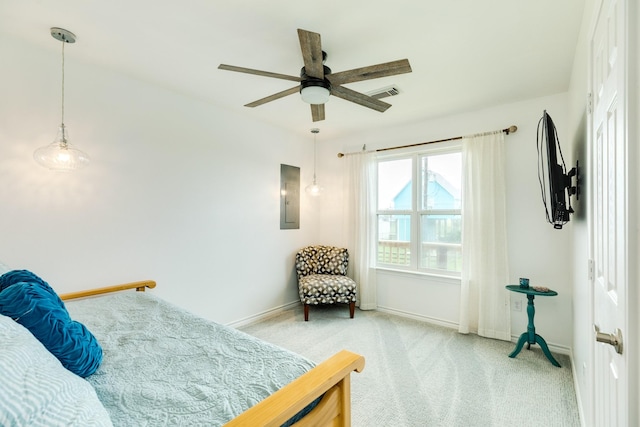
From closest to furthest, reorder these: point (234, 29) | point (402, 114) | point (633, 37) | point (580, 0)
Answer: point (633, 37)
point (580, 0)
point (234, 29)
point (402, 114)

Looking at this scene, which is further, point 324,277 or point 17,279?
point 324,277

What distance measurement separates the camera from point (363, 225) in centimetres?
404

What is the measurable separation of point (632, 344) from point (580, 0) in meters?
1.88

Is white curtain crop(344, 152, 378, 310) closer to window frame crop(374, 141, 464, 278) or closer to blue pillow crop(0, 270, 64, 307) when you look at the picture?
window frame crop(374, 141, 464, 278)

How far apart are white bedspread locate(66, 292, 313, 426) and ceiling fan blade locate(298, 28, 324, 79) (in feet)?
5.08

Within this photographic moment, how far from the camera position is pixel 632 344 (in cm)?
72

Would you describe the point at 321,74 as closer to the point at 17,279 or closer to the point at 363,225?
the point at 17,279

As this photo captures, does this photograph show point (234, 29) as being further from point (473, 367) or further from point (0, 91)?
point (473, 367)

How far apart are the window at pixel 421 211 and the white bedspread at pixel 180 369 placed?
2774mm

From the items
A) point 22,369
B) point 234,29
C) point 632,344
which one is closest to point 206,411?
point 22,369

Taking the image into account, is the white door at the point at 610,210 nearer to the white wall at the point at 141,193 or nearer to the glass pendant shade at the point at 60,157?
the glass pendant shade at the point at 60,157

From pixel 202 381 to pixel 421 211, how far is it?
320 cm

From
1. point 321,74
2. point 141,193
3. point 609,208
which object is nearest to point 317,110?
point 321,74

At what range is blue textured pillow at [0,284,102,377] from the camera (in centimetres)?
101
